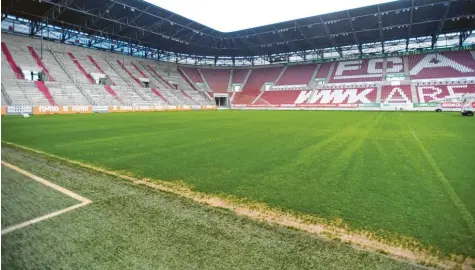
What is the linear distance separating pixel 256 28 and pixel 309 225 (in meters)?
47.6

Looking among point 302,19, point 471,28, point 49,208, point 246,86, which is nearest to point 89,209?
point 49,208

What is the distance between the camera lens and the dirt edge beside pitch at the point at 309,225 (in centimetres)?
267

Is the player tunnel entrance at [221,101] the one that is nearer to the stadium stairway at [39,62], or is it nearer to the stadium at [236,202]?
the stadium stairway at [39,62]

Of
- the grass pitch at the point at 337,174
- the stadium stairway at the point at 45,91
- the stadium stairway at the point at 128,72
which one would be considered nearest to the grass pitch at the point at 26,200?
the grass pitch at the point at 337,174

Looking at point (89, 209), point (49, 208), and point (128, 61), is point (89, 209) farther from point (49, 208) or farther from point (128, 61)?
point (128, 61)

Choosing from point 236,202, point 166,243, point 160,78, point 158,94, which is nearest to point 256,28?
point 158,94

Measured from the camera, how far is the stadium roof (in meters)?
34.1

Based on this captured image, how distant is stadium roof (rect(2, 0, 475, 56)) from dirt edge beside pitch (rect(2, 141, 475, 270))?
35.5 m

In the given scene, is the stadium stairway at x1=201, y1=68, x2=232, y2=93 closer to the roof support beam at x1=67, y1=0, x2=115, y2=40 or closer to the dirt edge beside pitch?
the roof support beam at x1=67, y1=0, x2=115, y2=40

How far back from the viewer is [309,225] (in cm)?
338

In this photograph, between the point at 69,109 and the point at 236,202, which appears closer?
the point at 236,202

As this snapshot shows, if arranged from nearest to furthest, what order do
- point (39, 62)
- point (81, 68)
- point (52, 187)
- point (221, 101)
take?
1. point (52, 187)
2. point (39, 62)
3. point (81, 68)
4. point (221, 101)

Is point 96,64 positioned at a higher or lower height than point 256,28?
lower

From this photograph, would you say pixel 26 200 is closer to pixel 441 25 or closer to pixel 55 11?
pixel 55 11
